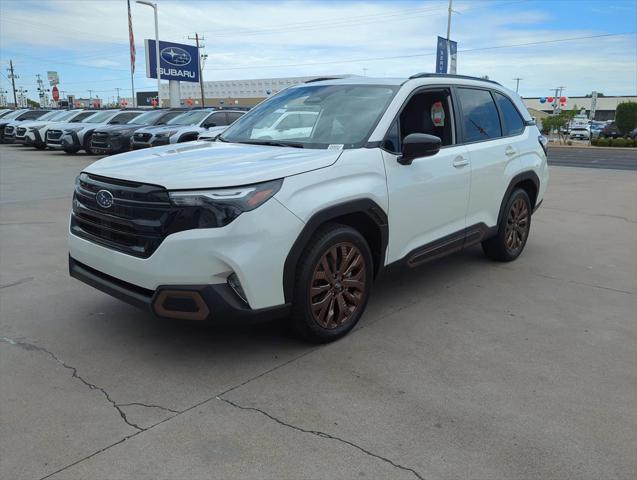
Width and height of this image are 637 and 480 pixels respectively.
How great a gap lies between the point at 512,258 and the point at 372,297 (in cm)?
212

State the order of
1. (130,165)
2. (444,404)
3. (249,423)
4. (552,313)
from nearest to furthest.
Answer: (249,423) < (444,404) < (130,165) < (552,313)

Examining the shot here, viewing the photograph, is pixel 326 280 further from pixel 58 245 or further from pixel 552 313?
pixel 58 245

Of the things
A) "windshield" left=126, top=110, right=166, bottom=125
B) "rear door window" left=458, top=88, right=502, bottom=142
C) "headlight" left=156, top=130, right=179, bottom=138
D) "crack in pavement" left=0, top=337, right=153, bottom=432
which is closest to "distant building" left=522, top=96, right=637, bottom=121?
"windshield" left=126, top=110, right=166, bottom=125

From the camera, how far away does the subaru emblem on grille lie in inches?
135

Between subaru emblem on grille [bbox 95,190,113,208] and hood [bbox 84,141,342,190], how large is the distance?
118 mm

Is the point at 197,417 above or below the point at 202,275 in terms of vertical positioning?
below

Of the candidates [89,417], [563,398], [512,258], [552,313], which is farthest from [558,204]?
[89,417]

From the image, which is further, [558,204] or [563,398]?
[558,204]

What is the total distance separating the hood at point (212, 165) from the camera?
318cm

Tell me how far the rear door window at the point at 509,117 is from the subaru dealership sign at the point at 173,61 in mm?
31223

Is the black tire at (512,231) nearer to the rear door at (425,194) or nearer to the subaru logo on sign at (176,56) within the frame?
the rear door at (425,194)

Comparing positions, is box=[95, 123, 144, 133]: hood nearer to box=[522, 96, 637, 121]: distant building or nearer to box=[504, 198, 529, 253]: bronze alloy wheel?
box=[504, 198, 529, 253]: bronze alloy wheel

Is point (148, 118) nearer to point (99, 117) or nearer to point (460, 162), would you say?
point (99, 117)

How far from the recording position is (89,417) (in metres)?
2.88
